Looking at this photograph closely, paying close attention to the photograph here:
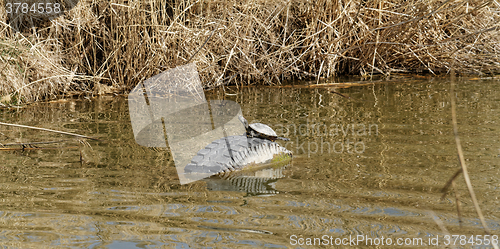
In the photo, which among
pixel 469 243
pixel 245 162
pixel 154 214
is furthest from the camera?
pixel 245 162

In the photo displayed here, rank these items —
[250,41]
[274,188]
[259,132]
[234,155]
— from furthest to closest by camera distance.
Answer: [250,41] → [259,132] → [234,155] → [274,188]

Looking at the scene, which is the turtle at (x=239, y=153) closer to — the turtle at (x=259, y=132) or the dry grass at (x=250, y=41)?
the turtle at (x=259, y=132)

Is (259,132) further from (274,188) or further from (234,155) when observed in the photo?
(274,188)

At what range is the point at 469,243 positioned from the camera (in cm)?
250

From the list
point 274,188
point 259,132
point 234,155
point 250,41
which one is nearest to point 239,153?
point 234,155

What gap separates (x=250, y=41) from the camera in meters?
7.37

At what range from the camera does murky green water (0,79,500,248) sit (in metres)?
2.69

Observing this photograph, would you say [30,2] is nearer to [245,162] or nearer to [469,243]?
[245,162]

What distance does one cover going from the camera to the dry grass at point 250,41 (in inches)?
269

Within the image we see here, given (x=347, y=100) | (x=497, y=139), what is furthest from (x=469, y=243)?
(x=347, y=100)

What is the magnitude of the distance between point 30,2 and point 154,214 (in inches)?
211

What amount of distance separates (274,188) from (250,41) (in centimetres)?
431

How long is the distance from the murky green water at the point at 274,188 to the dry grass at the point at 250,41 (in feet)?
5.36

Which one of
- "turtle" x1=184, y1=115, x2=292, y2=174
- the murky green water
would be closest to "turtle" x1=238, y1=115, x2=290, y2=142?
"turtle" x1=184, y1=115, x2=292, y2=174
